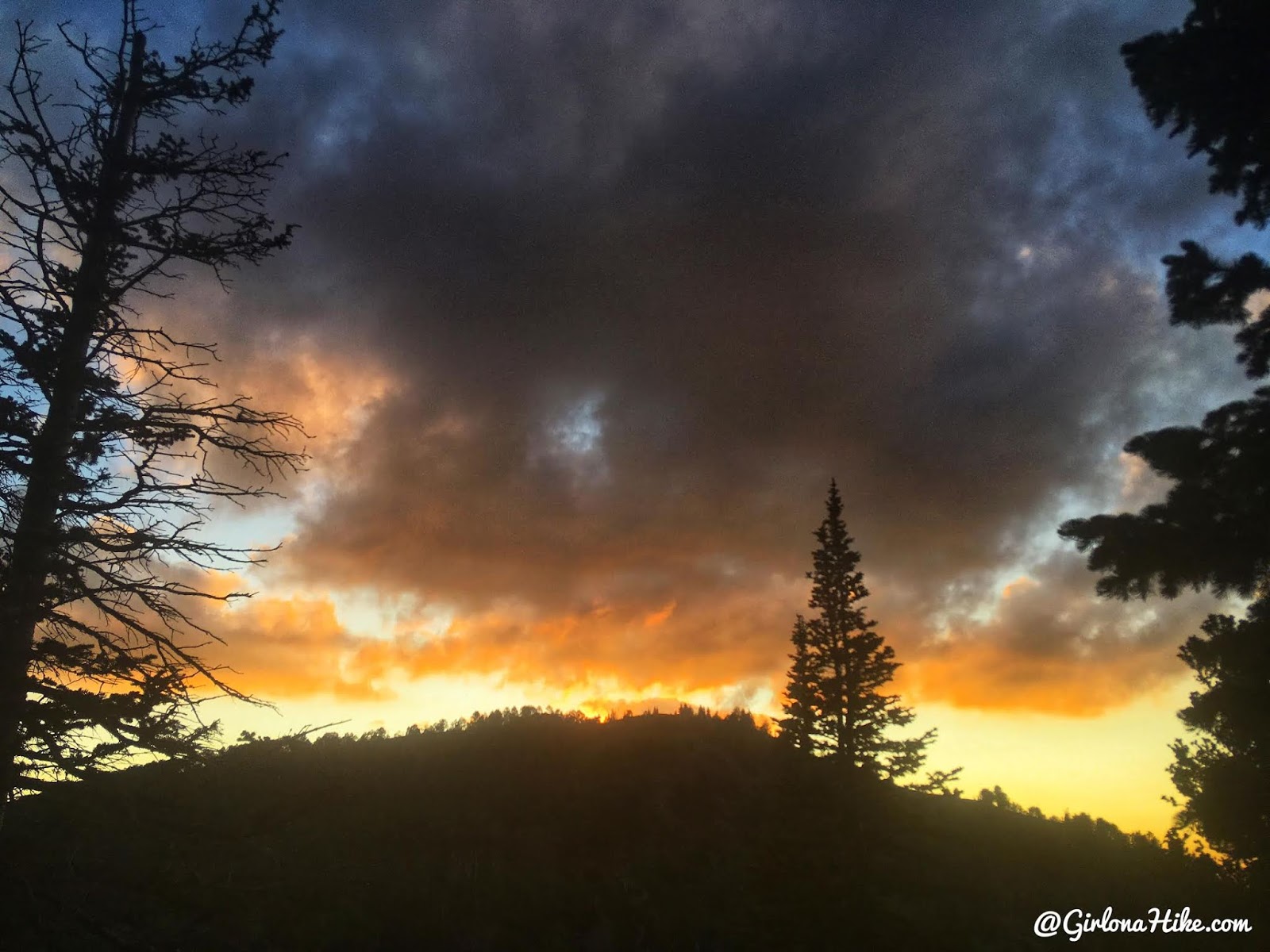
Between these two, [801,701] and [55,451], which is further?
[801,701]

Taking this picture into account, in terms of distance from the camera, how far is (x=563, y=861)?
71.8 ft

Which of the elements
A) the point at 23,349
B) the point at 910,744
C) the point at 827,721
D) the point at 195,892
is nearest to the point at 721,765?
the point at 827,721

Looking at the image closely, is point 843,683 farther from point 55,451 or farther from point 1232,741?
point 55,451

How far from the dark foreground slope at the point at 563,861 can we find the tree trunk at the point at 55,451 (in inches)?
106

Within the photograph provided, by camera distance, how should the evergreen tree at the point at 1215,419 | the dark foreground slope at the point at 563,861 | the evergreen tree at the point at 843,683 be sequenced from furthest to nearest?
1. the evergreen tree at the point at 843,683
2. the dark foreground slope at the point at 563,861
3. the evergreen tree at the point at 1215,419

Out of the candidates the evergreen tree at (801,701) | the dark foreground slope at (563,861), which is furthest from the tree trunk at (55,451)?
the evergreen tree at (801,701)

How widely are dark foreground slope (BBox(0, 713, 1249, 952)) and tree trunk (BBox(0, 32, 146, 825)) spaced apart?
8.79ft

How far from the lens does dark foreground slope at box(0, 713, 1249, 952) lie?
17.0 metres

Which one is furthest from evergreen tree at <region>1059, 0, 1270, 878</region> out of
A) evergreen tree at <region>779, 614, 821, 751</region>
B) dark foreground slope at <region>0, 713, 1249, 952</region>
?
evergreen tree at <region>779, 614, 821, 751</region>

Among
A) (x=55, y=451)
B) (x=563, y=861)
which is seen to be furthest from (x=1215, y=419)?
(x=563, y=861)

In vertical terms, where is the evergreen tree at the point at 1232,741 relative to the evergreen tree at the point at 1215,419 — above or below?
below

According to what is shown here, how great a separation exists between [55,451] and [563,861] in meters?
18.7

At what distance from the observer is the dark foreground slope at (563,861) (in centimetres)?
1695

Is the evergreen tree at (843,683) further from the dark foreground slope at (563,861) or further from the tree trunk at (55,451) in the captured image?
the tree trunk at (55,451)
